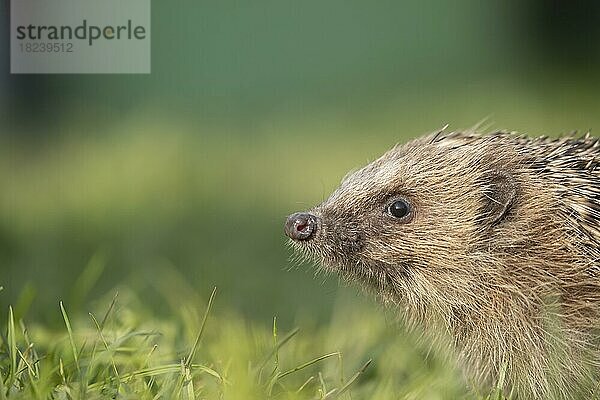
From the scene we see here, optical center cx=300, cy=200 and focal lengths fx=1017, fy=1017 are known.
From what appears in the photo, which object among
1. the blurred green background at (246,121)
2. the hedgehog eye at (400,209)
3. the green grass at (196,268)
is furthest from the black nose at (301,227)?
the blurred green background at (246,121)

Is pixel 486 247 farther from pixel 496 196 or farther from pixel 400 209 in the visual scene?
pixel 400 209

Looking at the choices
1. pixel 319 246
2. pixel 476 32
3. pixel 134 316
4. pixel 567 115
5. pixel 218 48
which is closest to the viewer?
pixel 319 246

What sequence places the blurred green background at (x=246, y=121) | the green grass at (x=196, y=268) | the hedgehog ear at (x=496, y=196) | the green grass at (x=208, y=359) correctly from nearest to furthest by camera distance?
1. the green grass at (x=208, y=359)
2. the green grass at (x=196, y=268)
3. the hedgehog ear at (x=496, y=196)
4. the blurred green background at (x=246, y=121)

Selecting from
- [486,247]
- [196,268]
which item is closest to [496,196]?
[486,247]

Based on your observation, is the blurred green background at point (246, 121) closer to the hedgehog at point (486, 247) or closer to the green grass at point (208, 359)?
the green grass at point (208, 359)

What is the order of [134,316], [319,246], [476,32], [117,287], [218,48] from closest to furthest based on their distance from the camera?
[319,246]
[134,316]
[117,287]
[218,48]
[476,32]

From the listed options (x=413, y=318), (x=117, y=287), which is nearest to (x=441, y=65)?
(x=117, y=287)

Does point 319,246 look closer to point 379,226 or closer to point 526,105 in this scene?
point 379,226

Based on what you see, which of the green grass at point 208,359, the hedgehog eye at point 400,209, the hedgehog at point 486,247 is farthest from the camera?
the hedgehog eye at point 400,209
